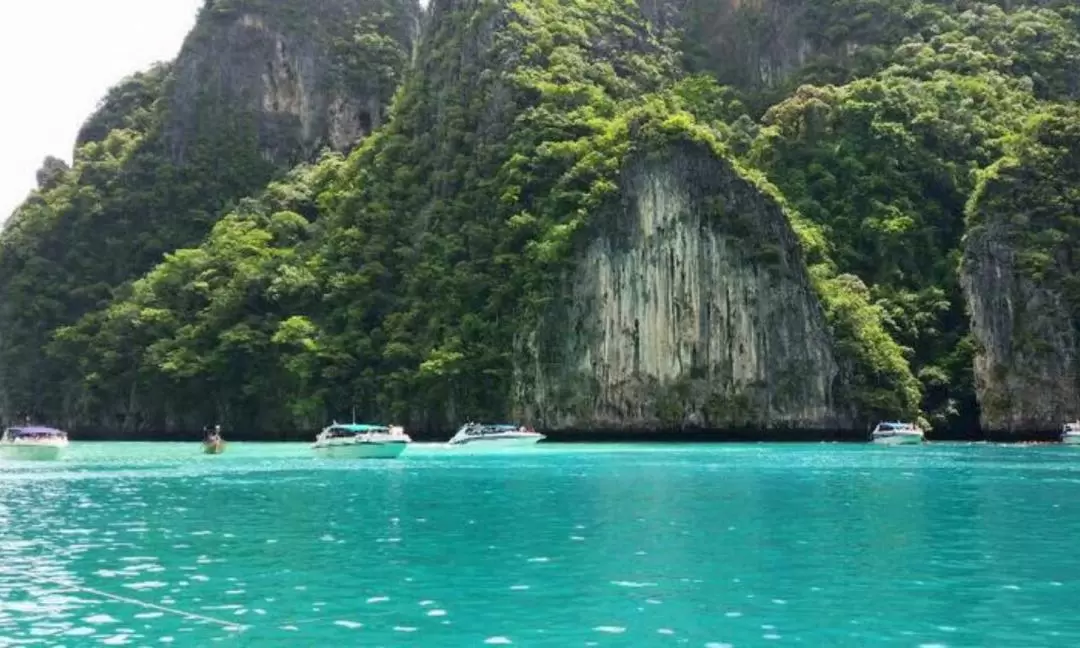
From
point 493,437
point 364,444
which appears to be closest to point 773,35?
point 493,437

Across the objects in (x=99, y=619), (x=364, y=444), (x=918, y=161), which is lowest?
(x=99, y=619)

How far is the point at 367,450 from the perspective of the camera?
177ft

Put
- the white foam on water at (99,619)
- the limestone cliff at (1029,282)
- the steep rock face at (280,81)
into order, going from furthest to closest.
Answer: the steep rock face at (280,81) < the limestone cliff at (1029,282) < the white foam on water at (99,619)

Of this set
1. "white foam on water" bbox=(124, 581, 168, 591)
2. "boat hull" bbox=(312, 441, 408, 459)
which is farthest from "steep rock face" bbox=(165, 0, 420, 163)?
"white foam on water" bbox=(124, 581, 168, 591)

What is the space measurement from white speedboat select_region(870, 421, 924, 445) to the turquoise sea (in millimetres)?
24291

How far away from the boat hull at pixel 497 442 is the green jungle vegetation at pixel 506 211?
9.76m

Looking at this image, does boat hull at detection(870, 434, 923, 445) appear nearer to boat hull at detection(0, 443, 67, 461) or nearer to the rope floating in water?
boat hull at detection(0, 443, 67, 461)

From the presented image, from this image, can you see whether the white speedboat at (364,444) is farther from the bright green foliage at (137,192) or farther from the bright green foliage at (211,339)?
the bright green foliage at (137,192)

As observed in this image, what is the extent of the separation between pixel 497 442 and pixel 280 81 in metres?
63.1

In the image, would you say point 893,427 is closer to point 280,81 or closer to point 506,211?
point 506,211

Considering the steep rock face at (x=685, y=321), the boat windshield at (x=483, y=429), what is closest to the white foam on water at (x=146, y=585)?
the boat windshield at (x=483, y=429)

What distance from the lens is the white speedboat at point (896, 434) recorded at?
60.9 metres

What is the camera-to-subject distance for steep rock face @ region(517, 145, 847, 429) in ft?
222

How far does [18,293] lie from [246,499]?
77169mm
